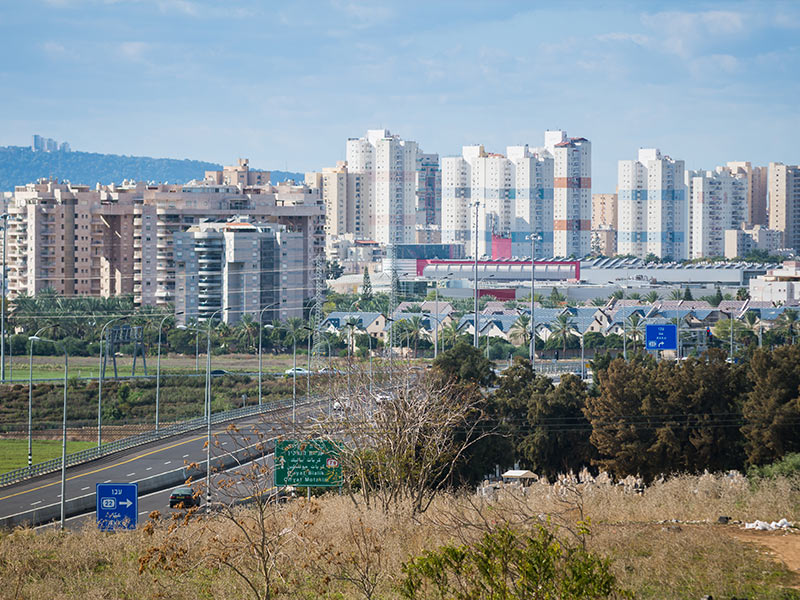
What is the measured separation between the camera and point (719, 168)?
14512 centimetres

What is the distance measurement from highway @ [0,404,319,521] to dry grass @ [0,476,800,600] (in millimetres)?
7802

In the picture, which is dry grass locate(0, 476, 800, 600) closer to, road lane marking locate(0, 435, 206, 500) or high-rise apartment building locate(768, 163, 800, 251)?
road lane marking locate(0, 435, 206, 500)

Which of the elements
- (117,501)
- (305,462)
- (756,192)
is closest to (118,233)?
(117,501)

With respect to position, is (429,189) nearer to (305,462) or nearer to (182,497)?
(182,497)

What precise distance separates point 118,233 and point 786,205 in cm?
9180

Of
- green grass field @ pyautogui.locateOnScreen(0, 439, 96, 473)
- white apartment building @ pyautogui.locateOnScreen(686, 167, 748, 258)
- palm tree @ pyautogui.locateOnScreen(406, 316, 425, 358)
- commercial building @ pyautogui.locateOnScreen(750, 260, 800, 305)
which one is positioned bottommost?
green grass field @ pyautogui.locateOnScreen(0, 439, 96, 473)

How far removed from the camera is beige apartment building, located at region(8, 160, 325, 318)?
6456cm

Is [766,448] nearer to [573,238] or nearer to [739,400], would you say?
[739,400]

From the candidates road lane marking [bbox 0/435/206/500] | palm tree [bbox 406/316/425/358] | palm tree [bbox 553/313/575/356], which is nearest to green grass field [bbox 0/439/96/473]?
road lane marking [bbox 0/435/206/500]

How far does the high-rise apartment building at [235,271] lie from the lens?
57062 millimetres

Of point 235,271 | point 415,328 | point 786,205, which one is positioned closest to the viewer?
point 415,328

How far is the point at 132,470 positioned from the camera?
23.5m

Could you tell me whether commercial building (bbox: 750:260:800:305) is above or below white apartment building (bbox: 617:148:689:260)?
below

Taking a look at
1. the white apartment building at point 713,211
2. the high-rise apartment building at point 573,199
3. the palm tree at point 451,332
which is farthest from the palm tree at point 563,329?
the white apartment building at point 713,211
